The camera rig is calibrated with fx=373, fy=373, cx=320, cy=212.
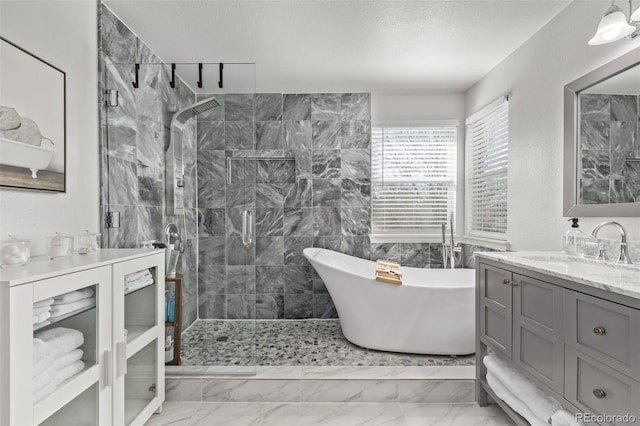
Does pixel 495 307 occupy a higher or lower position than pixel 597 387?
higher

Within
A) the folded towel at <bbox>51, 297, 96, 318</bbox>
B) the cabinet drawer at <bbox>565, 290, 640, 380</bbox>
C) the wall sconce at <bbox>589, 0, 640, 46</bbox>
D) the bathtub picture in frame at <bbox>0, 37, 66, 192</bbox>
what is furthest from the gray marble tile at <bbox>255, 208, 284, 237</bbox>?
the wall sconce at <bbox>589, 0, 640, 46</bbox>

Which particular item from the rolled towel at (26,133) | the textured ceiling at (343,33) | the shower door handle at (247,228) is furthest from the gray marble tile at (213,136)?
the rolled towel at (26,133)

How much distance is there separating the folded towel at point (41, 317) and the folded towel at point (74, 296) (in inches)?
2.2

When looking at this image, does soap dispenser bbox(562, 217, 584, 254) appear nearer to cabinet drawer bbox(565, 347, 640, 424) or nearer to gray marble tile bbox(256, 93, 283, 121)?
cabinet drawer bbox(565, 347, 640, 424)

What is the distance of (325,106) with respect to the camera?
155 inches

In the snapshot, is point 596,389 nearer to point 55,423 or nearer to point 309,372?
point 309,372

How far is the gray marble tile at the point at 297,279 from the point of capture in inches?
153

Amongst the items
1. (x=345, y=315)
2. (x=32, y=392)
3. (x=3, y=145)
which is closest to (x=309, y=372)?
(x=345, y=315)

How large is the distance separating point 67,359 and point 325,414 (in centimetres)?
143

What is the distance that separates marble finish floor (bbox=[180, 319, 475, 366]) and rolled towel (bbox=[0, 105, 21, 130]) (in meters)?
1.48

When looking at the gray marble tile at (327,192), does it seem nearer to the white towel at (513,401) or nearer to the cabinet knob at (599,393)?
the white towel at (513,401)

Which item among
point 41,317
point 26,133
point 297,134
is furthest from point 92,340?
point 297,134

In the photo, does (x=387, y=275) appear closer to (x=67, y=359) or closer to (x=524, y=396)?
(x=524, y=396)

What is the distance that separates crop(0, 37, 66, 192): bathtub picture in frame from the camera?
1.54 metres
